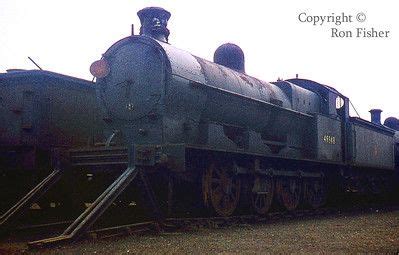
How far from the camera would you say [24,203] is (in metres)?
6.55

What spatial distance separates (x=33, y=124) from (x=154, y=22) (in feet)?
9.99

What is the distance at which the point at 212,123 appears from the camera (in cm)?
825

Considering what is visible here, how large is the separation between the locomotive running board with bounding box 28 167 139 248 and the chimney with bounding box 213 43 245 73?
4.29 m

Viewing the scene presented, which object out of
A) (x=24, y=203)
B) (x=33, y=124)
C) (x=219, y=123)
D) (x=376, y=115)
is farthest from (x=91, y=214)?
(x=376, y=115)

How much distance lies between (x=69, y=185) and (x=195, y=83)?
2758mm

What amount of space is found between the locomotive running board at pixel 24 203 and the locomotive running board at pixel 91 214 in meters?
1.08

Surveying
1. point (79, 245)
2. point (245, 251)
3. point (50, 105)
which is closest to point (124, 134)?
point (50, 105)

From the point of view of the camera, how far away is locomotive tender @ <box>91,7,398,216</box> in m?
7.46

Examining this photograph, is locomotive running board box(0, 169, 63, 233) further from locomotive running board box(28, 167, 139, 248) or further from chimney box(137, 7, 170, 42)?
chimney box(137, 7, 170, 42)

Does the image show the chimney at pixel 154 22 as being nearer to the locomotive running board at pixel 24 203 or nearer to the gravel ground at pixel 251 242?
the locomotive running board at pixel 24 203

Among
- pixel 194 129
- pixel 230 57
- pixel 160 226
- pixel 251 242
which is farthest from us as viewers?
pixel 230 57

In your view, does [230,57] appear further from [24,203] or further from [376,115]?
[376,115]

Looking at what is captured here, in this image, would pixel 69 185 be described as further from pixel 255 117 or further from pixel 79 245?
pixel 255 117

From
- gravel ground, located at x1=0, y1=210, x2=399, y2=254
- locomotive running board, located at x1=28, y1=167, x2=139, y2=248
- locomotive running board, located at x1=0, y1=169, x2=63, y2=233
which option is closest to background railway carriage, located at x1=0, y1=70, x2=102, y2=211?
locomotive running board, located at x1=0, y1=169, x2=63, y2=233
